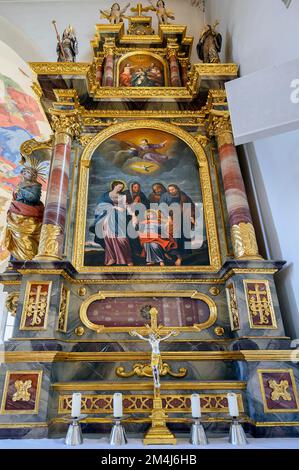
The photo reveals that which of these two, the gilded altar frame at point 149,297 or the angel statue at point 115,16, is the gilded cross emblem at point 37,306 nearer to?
the gilded altar frame at point 149,297

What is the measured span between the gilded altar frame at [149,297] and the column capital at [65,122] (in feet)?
10.3

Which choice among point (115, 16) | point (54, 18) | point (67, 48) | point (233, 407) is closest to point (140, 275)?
point (233, 407)

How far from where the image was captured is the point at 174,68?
745 centimetres

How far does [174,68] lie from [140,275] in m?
5.20

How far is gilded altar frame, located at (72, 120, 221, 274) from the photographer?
5.00 meters

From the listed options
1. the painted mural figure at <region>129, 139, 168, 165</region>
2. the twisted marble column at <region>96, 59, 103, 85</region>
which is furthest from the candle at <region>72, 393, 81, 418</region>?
the twisted marble column at <region>96, 59, 103, 85</region>

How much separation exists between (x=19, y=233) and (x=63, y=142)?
1825 millimetres

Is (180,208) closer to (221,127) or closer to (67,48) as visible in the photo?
(221,127)

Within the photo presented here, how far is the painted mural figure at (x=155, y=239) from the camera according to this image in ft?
17.0

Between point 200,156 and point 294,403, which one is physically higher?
point 200,156
